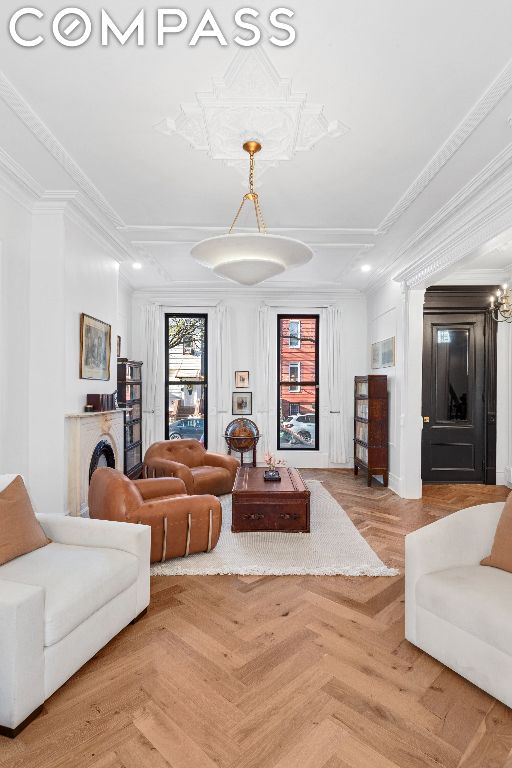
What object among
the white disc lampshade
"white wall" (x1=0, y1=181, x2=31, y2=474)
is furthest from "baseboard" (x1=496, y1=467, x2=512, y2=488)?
"white wall" (x1=0, y1=181, x2=31, y2=474)

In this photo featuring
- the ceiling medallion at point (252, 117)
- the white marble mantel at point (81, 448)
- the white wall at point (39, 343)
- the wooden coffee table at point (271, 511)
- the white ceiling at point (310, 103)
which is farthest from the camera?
the wooden coffee table at point (271, 511)

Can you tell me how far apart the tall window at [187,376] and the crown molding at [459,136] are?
181 inches

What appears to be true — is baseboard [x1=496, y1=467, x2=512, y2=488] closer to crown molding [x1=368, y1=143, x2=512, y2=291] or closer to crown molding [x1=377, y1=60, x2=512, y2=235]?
crown molding [x1=368, y1=143, x2=512, y2=291]

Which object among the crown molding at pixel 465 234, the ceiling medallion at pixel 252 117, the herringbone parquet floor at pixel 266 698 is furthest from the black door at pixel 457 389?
the ceiling medallion at pixel 252 117

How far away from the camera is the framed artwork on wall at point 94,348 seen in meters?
4.69

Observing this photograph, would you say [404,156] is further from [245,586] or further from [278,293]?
[278,293]

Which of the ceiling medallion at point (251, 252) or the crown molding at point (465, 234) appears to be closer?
the ceiling medallion at point (251, 252)

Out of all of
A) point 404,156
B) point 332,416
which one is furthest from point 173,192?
point 332,416

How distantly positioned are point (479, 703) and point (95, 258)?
502cm

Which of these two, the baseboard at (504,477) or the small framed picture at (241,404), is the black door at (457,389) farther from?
the small framed picture at (241,404)

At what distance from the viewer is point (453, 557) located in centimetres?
261

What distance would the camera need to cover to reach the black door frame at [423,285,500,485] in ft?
21.8

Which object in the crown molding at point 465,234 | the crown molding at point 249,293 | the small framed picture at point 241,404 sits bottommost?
the small framed picture at point 241,404

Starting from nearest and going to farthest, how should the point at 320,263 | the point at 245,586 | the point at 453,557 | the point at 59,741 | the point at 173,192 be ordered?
1. the point at 59,741
2. the point at 453,557
3. the point at 245,586
4. the point at 173,192
5. the point at 320,263
